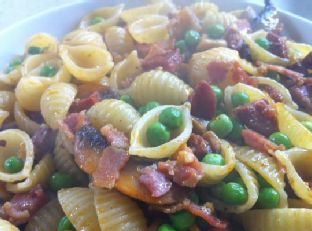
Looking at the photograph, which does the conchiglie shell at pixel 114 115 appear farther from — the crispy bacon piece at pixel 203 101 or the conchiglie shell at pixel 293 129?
the conchiglie shell at pixel 293 129

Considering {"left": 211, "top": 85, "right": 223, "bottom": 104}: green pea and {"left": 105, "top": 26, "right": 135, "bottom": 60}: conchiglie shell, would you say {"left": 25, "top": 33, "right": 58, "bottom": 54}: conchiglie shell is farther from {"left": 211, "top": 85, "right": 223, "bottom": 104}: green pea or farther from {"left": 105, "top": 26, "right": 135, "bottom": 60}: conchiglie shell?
{"left": 211, "top": 85, "right": 223, "bottom": 104}: green pea

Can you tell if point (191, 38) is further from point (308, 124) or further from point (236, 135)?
point (308, 124)

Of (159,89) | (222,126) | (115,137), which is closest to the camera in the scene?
(115,137)

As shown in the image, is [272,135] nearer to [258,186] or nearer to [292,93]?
[258,186]

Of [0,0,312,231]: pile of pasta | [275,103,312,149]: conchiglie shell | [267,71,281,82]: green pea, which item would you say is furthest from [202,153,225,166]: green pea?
[267,71,281,82]: green pea

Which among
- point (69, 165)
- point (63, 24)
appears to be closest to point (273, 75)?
point (69, 165)

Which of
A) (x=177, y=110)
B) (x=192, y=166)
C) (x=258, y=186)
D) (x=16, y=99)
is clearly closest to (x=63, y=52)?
(x=16, y=99)
